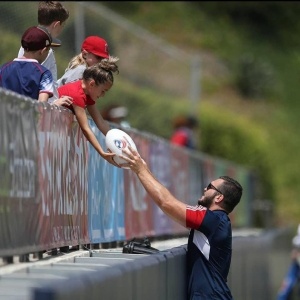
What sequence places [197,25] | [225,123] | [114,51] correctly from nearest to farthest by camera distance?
1. [114,51]
2. [225,123]
3. [197,25]

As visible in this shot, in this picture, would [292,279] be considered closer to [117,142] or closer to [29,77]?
[117,142]

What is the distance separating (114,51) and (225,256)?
33.0 ft

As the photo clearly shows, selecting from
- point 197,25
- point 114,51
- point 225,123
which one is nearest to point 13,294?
point 114,51

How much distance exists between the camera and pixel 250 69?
4669 centimetres

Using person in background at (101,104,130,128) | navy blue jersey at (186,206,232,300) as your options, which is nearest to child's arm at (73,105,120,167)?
navy blue jersey at (186,206,232,300)

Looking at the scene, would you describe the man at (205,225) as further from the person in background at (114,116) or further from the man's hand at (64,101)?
the person in background at (114,116)

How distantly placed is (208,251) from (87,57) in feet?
6.67

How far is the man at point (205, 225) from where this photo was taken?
10.0m

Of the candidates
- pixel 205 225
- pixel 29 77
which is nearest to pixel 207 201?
pixel 205 225

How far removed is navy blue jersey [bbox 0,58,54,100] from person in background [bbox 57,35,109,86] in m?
1.09

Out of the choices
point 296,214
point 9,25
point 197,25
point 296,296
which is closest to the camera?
point 9,25

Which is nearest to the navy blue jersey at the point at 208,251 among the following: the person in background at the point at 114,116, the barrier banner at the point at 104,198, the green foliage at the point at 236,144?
the barrier banner at the point at 104,198

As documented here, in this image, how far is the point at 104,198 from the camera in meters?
11.7

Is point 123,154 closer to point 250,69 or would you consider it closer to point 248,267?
point 248,267
